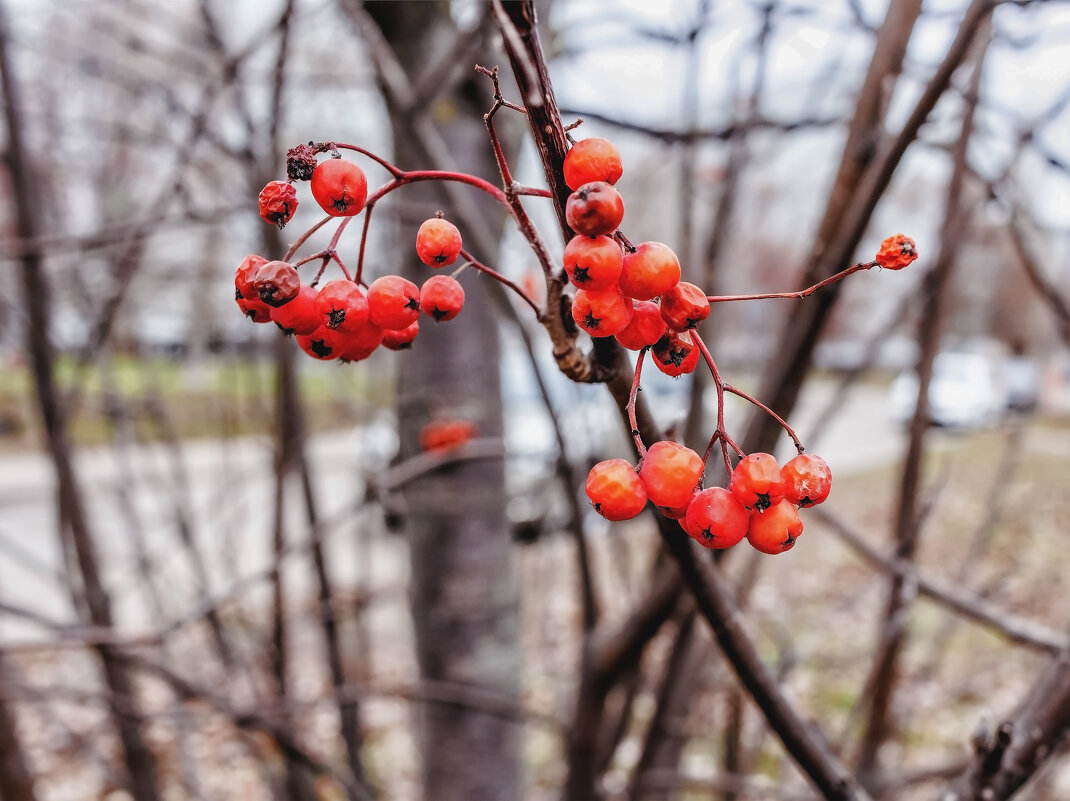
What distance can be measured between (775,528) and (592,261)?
1.17 ft

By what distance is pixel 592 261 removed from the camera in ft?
2.15

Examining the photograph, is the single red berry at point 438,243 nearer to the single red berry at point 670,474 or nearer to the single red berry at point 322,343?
the single red berry at point 322,343

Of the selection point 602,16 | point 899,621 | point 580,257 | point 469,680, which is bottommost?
point 469,680

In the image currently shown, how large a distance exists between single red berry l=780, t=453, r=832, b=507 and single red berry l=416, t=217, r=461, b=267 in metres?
0.41

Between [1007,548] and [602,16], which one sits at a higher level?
[602,16]

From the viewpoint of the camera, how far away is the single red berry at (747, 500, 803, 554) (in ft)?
2.62

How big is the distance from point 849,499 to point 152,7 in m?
10.2

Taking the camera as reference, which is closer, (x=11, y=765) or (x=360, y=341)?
(x=360, y=341)

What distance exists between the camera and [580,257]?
65cm

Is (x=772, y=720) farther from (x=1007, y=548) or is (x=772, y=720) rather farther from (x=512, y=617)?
(x=1007, y=548)

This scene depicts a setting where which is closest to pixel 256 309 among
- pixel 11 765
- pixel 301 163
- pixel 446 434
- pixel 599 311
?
pixel 301 163

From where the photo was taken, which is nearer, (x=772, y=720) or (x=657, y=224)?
(x=772, y=720)

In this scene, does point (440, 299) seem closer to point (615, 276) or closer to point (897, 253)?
point (615, 276)

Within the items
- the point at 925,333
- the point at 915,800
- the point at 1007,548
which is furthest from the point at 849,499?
the point at 925,333
